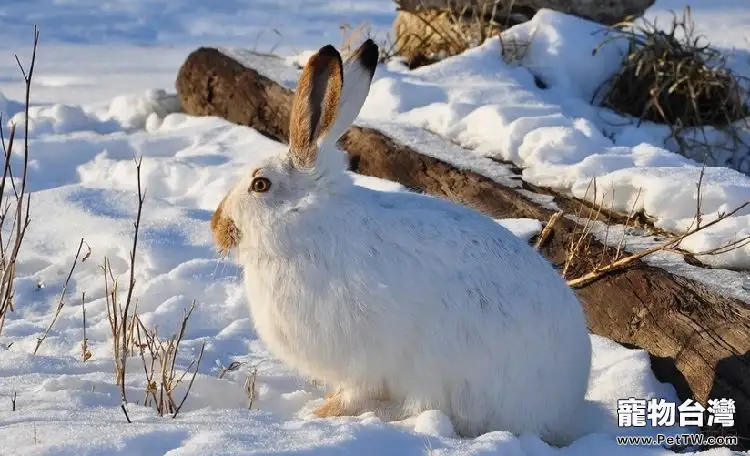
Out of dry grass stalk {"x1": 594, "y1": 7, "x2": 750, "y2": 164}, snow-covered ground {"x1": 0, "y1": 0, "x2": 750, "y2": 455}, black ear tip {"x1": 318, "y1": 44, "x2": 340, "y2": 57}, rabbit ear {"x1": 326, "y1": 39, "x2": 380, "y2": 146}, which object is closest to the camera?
snow-covered ground {"x1": 0, "y1": 0, "x2": 750, "y2": 455}

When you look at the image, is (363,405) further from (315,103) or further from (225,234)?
(315,103)

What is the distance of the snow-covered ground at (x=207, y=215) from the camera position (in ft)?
9.05

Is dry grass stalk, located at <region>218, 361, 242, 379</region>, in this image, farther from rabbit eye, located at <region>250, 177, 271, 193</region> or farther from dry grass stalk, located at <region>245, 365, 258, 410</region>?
rabbit eye, located at <region>250, 177, 271, 193</region>

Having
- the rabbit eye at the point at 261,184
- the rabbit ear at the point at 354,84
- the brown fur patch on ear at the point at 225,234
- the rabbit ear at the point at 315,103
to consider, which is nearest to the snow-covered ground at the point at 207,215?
the brown fur patch on ear at the point at 225,234

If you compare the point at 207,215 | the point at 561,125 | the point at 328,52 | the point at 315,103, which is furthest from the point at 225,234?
the point at 561,125

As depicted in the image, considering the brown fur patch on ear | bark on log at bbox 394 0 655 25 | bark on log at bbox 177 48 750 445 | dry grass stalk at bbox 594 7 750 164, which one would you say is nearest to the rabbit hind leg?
the brown fur patch on ear

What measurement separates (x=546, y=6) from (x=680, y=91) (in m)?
1.14

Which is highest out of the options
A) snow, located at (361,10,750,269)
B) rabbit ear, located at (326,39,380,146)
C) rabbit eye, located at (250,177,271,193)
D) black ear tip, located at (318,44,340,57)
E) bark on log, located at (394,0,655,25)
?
black ear tip, located at (318,44,340,57)

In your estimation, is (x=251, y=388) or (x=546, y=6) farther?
(x=546, y=6)

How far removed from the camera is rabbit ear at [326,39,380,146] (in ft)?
10.2

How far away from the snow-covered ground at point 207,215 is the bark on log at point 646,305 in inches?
3.5

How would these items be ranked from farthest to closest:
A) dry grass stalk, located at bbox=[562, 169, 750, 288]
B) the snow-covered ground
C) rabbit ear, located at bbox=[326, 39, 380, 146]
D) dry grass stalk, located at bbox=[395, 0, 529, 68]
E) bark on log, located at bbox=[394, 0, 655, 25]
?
1. bark on log, located at bbox=[394, 0, 655, 25]
2. dry grass stalk, located at bbox=[395, 0, 529, 68]
3. dry grass stalk, located at bbox=[562, 169, 750, 288]
4. rabbit ear, located at bbox=[326, 39, 380, 146]
5. the snow-covered ground

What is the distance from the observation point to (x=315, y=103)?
3.05 meters

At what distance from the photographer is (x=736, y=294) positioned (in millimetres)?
3693
